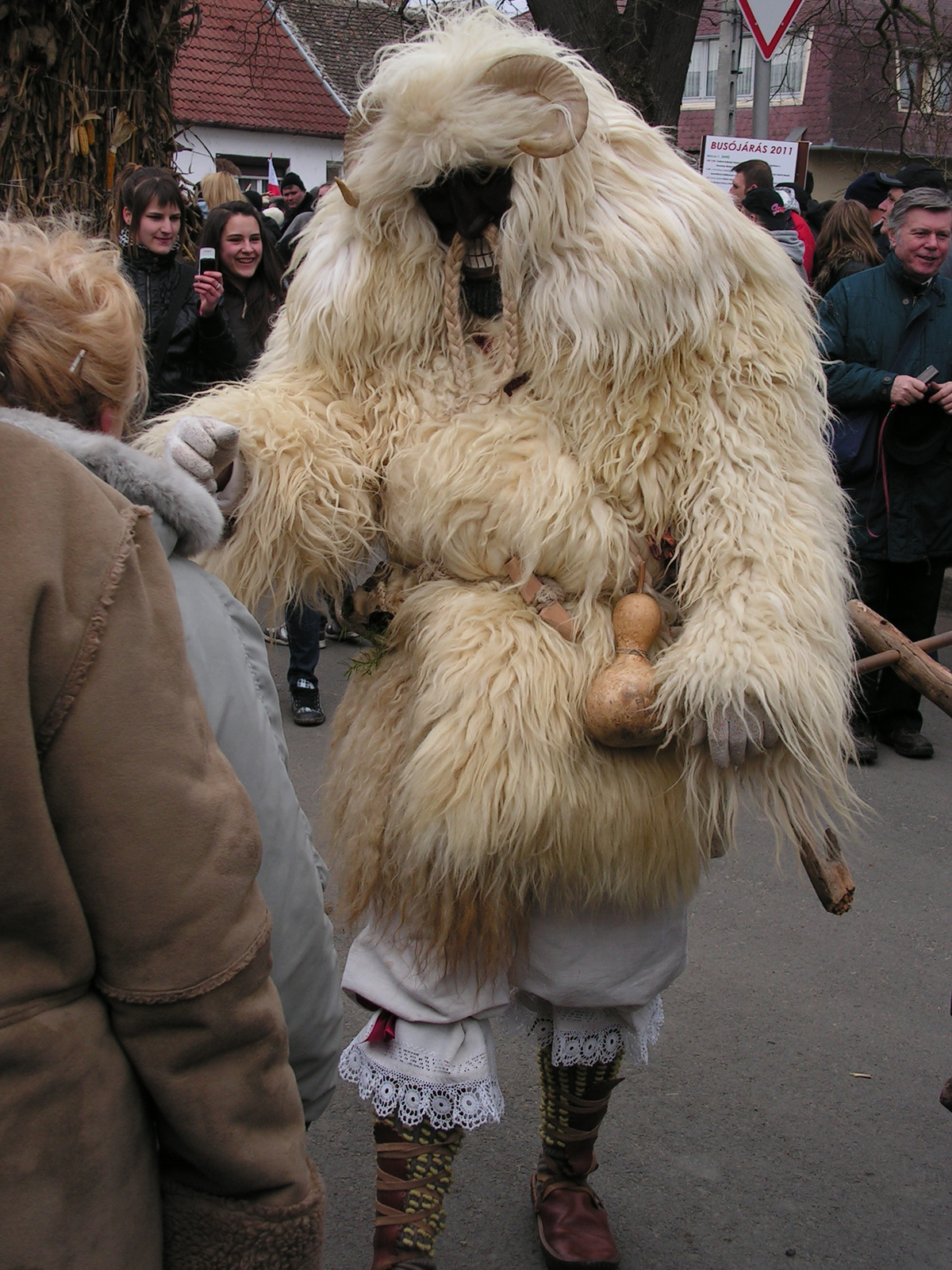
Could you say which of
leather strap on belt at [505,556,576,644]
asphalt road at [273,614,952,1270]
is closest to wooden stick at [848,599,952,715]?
asphalt road at [273,614,952,1270]

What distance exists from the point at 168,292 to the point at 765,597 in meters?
3.83

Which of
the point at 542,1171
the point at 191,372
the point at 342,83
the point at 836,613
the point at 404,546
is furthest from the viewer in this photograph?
the point at 342,83

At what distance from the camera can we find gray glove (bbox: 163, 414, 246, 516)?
1.78 meters

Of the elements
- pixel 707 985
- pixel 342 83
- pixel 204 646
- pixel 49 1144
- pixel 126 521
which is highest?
pixel 342 83

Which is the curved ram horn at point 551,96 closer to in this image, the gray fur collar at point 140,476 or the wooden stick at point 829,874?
the gray fur collar at point 140,476

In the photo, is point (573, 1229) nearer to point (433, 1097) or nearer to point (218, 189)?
point (433, 1097)

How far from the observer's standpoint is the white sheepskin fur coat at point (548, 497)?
1859mm

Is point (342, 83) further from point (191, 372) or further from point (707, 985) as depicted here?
point (707, 985)

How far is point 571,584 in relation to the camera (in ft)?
6.41

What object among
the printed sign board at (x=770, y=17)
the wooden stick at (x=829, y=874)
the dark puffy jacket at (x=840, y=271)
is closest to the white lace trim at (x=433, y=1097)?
the wooden stick at (x=829, y=874)

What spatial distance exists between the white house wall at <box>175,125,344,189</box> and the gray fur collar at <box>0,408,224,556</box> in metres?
21.9

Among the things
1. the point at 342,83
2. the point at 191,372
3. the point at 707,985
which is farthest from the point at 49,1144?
the point at 342,83

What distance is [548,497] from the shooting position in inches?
74.8

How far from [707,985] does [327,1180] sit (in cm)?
126
